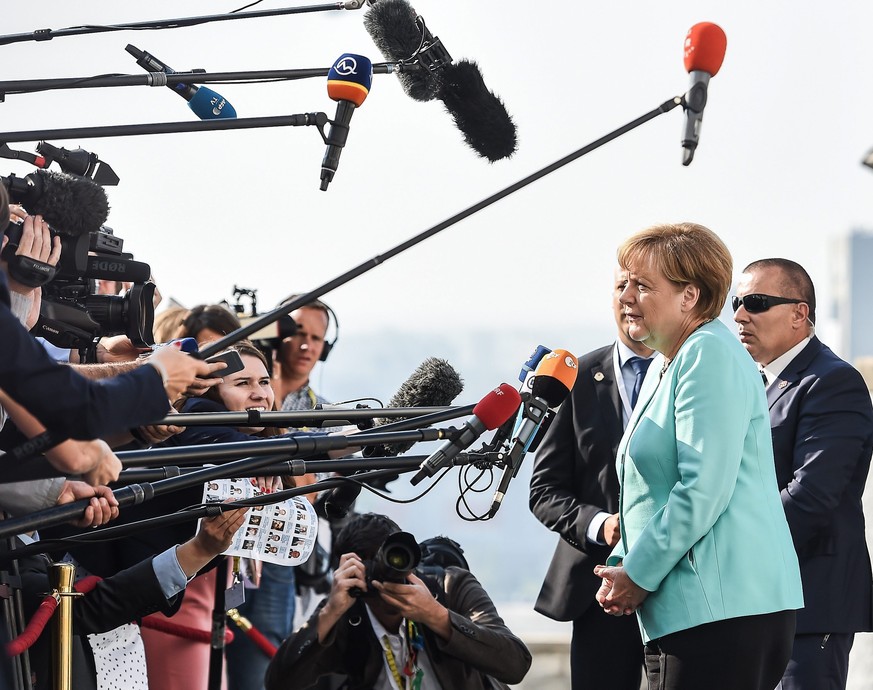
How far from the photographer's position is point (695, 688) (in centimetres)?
245

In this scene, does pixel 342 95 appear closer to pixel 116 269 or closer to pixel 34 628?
Answer: pixel 116 269

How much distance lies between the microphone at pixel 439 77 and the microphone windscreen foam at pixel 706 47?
0.41 meters

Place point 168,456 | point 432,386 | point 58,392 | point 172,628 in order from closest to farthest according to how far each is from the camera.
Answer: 1. point 58,392
2. point 168,456
3. point 432,386
4. point 172,628

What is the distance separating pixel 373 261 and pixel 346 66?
0.37 m

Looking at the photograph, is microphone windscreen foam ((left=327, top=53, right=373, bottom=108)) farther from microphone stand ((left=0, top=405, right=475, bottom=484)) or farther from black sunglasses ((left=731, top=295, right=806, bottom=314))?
black sunglasses ((left=731, top=295, right=806, bottom=314))

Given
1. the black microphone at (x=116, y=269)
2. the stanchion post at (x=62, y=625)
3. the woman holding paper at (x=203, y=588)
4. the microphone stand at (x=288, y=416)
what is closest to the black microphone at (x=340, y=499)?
the woman holding paper at (x=203, y=588)

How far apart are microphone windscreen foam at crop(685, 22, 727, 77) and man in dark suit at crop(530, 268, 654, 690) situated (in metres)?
0.73

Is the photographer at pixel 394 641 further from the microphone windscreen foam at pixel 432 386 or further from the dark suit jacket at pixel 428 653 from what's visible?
the microphone windscreen foam at pixel 432 386

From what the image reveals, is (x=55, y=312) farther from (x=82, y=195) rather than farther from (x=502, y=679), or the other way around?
(x=502, y=679)

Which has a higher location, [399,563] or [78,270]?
[78,270]

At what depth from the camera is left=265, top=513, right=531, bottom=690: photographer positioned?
344cm

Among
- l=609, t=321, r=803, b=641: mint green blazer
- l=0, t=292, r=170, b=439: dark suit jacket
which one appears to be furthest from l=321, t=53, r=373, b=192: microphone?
l=609, t=321, r=803, b=641: mint green blazer

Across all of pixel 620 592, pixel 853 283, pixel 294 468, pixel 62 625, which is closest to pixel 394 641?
pixel 620 592

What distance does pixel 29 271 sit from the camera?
268 centimetres
